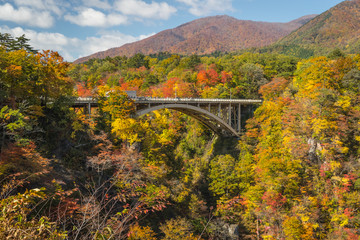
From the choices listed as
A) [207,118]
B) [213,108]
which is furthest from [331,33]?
[207,118]

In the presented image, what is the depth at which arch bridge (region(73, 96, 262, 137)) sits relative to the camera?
24469 mm

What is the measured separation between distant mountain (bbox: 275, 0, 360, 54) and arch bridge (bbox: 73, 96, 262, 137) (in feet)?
148

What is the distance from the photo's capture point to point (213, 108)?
31688mm

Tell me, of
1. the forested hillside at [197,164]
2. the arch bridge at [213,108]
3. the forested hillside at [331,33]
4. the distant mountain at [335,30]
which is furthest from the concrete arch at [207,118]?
the distant mountain at [335,30]

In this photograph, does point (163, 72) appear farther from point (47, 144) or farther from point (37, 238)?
point (37, 238)

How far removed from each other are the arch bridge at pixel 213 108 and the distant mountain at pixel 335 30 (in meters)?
45.0

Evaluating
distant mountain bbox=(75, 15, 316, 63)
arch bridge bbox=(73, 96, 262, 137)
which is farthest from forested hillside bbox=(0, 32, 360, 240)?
distant mountain bbox=(75, 15, 316, 63)

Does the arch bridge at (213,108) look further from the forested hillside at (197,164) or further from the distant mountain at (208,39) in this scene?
the distant mountain at (208,39)

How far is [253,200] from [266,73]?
25.9 meters

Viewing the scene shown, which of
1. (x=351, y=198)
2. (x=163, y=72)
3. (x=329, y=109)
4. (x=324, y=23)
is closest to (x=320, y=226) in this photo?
(x=351, y=198)

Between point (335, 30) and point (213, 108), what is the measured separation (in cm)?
7332

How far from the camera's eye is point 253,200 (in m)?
21.2

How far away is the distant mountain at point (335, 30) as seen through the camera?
69438 mm

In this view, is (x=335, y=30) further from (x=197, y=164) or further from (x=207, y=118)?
(x=197, y=164)
